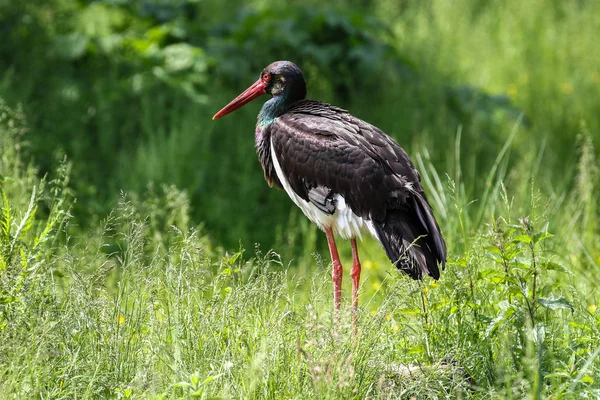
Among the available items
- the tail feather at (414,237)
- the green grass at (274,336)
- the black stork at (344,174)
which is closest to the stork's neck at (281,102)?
the black stork at (344,174)

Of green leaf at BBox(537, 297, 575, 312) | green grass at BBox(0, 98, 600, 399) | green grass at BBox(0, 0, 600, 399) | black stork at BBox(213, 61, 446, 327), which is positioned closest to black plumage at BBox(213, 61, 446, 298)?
black stork at BBox(213, 61, 446, 327)

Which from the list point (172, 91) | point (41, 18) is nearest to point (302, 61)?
point (172, 91)

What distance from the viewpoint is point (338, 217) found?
13.5 feet

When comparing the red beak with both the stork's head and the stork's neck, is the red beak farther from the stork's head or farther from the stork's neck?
the stork's neck

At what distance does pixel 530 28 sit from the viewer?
8.50 metres

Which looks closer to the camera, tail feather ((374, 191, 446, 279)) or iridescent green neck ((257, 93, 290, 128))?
tail feather ((374, 191, 446, 279))

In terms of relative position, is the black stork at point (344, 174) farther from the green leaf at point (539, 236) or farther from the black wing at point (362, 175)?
the green leaf at point (539, 236)

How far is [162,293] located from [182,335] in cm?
32

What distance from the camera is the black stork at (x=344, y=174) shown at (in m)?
3.70

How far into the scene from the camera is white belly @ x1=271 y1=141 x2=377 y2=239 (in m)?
4.00

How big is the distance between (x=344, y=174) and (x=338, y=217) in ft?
0.84

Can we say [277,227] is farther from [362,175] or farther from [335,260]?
[362,175]

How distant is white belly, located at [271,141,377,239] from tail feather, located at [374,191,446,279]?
0.35ft

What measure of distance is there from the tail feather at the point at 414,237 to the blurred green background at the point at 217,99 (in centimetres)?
174
